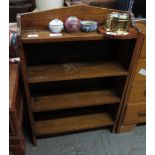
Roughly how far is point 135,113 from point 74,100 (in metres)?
0.49

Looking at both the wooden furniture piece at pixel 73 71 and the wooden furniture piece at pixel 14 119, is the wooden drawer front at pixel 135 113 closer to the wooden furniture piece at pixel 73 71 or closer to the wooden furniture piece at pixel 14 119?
the wooden furniture piece at pixel 73 71

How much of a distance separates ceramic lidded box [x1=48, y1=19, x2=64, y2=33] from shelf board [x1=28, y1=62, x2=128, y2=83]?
0.29m

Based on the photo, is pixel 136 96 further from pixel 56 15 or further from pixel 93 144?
pixel 56 15

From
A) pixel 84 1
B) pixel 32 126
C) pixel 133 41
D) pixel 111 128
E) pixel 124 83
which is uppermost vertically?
pixel 84 1

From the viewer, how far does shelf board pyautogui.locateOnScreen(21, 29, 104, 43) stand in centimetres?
104

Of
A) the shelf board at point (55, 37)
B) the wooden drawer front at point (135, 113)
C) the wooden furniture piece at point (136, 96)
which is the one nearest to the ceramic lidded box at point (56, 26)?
the shelf board at point (55, 37)

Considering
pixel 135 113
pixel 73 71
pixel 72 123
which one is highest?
pixel 73 71

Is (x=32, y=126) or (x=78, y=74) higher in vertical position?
(x=78, y=74)

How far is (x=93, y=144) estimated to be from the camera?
1.59 m

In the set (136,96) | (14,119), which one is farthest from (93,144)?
(14,119)

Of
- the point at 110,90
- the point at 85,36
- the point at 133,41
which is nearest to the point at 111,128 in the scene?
the point at 110,90

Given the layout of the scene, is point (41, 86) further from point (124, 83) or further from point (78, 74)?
point (124, 83)

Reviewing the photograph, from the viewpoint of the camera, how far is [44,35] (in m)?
1.08

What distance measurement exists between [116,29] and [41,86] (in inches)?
29.2
